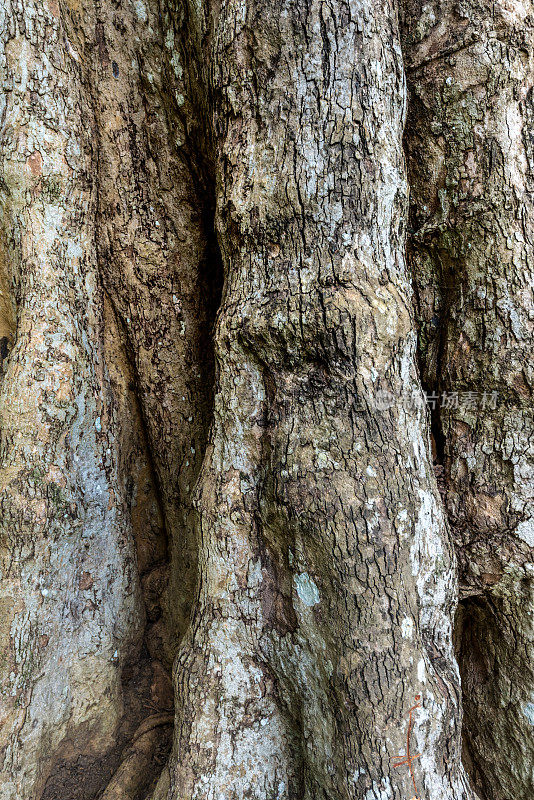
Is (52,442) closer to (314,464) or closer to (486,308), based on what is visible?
(314,464)

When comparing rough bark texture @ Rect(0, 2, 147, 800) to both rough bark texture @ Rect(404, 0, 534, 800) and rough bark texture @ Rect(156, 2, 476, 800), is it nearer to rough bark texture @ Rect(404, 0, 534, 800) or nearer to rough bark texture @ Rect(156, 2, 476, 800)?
rough bark texture @ Rect(156, 2, 476, 800)

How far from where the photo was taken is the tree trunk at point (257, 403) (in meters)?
1.66

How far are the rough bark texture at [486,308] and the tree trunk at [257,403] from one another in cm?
1

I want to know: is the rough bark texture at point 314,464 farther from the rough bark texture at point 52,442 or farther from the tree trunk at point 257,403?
the rough bark texture at point 52,442

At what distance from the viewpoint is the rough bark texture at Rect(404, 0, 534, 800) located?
6.04 feet

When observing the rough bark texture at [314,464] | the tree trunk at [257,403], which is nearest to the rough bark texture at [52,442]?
the tree trunk at [257,403]

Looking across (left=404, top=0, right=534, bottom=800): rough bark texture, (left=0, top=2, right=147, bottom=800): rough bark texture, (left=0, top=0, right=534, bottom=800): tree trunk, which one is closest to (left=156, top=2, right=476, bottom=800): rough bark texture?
(left=0, top=0, right=534, bottom=800): tree trunk

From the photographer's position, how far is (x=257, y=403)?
5.91 ft

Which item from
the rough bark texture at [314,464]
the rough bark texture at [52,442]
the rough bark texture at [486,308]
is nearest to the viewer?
the rough bark texture at [314,464]

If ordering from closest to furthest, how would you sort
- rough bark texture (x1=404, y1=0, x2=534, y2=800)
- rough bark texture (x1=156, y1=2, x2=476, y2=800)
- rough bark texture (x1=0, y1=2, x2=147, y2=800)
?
rough bark texture (x1=156, y1=2, x2=476, y2=800) → rough bark texture (x1=404, y1=0, x2=534, y2=800) → rough bark texture (x1=0, y1=2, x2=147, y2=800)

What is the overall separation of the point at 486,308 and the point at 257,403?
2.98ft

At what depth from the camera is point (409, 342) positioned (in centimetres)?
174

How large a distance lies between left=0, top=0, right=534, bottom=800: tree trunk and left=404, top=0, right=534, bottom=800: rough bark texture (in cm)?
1

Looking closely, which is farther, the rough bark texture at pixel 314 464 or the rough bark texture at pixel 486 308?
the rough bark texture at pixel 486 308
